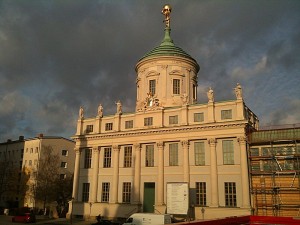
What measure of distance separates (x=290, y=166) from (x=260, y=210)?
242 inches

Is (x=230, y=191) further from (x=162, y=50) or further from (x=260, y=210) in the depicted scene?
(x=162, y=50)

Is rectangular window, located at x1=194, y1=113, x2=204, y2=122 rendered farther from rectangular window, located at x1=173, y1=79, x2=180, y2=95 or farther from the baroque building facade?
rectangular window, located at x1=173, y1=79, x2=180, y2=95

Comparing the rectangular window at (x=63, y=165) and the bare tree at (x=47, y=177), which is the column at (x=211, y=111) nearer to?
the bare tree at (x=47, y=177)

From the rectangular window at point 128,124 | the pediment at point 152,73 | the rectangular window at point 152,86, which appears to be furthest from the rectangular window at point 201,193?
the pediment at point 152,73

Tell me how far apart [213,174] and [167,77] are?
17819 millimetres

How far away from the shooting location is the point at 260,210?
36.1 m

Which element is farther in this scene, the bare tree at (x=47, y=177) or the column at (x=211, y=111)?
the bare tree at (x=47, y=177)

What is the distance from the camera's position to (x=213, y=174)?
1501 inches

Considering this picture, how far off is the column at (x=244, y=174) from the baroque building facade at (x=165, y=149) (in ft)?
0.36

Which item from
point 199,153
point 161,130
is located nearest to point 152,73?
point 161,130

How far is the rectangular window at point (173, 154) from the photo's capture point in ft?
136

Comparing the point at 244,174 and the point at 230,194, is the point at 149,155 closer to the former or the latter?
the point at 230,194

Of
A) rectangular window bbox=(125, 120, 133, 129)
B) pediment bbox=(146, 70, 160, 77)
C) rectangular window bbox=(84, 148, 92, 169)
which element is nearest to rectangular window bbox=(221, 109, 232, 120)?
rectangular window bbox=(125, 120, 133, 129)

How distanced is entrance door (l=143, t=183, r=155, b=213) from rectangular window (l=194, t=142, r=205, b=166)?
7.10 metres
